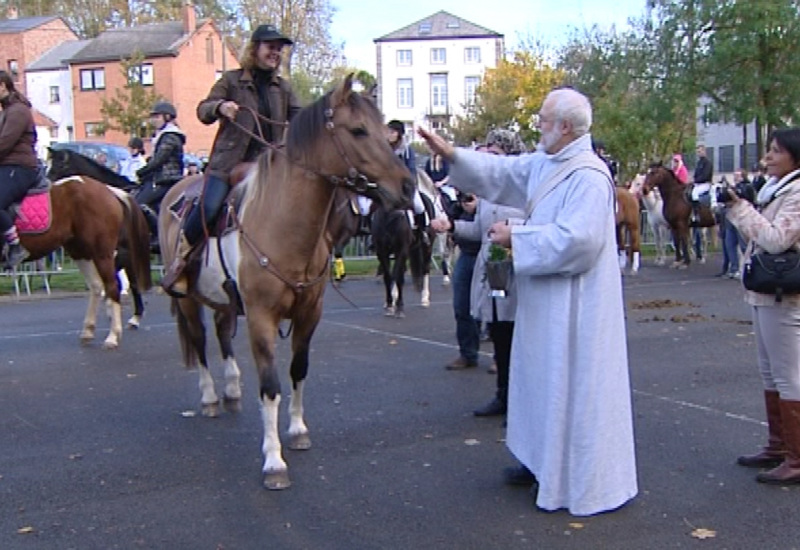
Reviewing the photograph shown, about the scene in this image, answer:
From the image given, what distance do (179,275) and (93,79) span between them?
5376 centimetres

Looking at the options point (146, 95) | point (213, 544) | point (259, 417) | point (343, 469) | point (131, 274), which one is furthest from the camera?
point (146, 95)

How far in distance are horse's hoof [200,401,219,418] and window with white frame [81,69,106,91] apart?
52.7 meters

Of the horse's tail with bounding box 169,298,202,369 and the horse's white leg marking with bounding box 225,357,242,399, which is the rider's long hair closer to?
the horse's tail with bounding box 169,298,202,369

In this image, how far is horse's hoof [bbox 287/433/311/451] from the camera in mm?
6371

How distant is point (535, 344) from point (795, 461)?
185 cm

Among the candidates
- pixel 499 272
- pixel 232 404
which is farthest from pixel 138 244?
pixel 499 272

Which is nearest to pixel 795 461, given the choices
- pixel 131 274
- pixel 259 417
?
pixel 259 417

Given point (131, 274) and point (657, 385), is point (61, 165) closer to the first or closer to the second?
point (131, 274)

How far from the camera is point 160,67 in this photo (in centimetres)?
5466

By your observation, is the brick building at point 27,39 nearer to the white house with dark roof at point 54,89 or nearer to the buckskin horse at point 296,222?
the white house with dark roof at point 54,89

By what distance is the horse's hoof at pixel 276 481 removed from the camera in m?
5.56

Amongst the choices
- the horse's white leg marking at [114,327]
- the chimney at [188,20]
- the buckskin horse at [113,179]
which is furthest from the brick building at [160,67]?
the horse's white leg marking at [114,327]

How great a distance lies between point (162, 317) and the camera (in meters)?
13.3

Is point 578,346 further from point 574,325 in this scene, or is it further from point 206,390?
point 206,390
